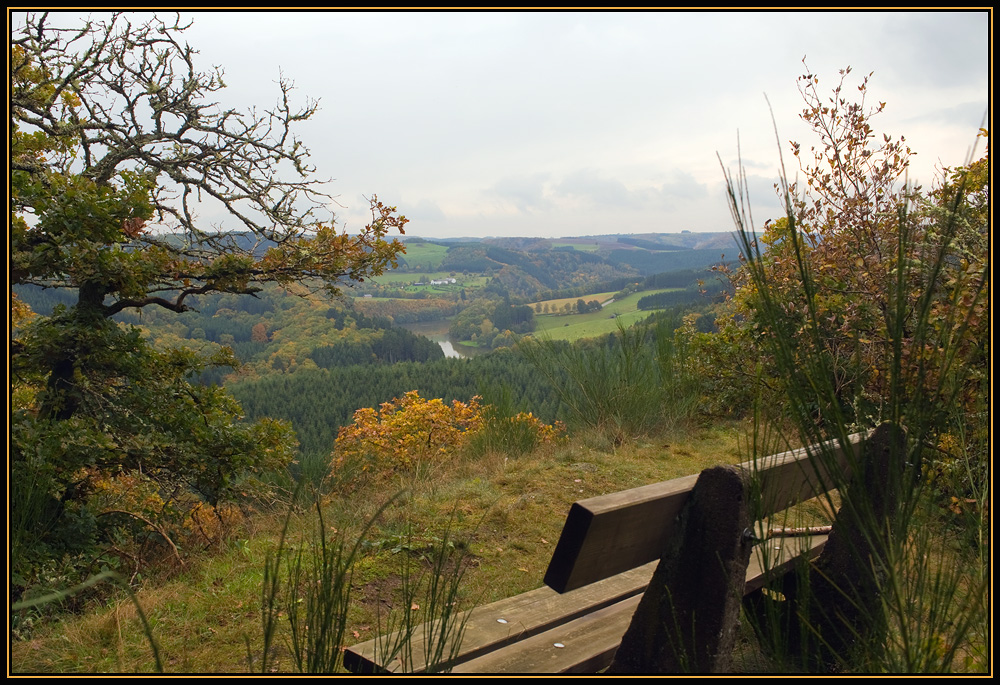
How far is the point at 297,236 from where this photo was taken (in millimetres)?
5457

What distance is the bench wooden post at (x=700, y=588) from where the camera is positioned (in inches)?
59.3

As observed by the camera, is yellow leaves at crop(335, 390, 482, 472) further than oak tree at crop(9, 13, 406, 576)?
Yes

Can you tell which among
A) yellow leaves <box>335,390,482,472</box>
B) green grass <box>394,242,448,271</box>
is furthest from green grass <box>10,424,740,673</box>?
green grass <box>394,242,448,271</box>

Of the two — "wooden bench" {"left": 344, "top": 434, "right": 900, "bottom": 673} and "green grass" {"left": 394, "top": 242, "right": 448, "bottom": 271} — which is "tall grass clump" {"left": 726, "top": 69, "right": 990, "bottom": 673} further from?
"green grass" {"left": 394, "top": 242, "right": 448, "bottom": 271}

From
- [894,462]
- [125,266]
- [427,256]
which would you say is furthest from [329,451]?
[427,256]

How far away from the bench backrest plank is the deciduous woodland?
10 cm

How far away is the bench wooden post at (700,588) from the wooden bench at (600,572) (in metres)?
0.02

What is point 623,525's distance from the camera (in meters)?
1.46

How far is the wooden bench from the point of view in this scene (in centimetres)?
144

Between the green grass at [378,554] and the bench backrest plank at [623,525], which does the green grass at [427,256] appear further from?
the bench backrest plank at [623,525]

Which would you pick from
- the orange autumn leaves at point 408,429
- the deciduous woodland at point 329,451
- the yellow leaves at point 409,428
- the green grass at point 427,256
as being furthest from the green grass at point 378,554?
the green grass at point 427,256

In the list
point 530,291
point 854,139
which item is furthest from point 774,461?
point 530,291

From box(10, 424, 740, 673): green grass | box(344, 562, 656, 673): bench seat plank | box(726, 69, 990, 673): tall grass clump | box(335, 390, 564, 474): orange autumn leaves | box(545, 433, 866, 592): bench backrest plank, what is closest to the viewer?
box(726, 69, 990, 673): tall grass clump

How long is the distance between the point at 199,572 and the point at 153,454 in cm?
148
